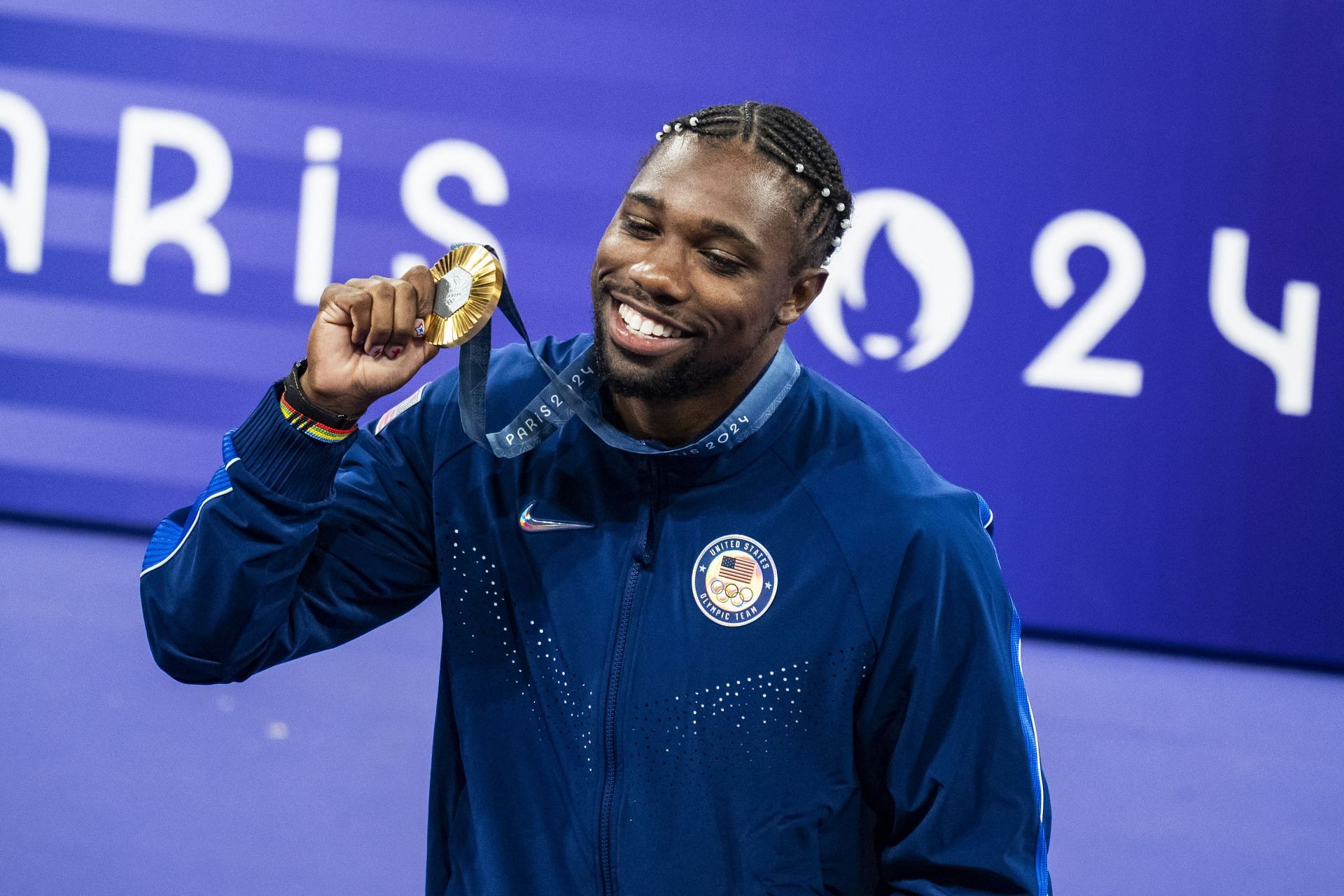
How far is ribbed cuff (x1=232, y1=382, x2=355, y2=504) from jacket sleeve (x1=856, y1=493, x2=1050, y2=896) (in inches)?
24.1

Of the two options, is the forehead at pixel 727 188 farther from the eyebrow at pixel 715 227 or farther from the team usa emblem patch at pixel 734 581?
the team usa emblem patch at pixel 734 581

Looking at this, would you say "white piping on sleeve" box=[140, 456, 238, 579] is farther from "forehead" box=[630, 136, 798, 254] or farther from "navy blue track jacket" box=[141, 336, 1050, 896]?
"forehead" box=[630, 136, 798, 254]

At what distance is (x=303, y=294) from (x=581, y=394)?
2.98 m

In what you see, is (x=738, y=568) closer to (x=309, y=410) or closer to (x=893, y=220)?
(x=309, y=410)

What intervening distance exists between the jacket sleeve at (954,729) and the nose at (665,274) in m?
0.36

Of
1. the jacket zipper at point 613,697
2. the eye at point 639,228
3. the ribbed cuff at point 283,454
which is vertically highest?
the eye at point 639,228

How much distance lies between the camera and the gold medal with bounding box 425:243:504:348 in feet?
5.59

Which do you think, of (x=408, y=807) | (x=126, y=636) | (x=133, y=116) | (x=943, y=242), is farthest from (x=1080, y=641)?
(x=133, y=116)

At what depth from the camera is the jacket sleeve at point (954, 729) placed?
159 cm

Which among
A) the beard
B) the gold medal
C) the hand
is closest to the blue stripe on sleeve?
the hand

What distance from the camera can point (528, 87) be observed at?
453 centimetres

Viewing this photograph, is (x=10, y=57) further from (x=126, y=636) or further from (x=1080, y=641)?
(x=1080, y=641)

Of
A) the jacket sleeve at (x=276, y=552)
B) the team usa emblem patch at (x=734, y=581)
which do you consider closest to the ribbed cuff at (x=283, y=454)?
the jacket sleeve at (x=276, y=552)

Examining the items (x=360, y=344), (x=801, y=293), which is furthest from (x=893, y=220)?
(x=360, y=344)
